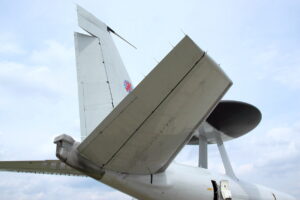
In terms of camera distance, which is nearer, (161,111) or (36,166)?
(161,111)

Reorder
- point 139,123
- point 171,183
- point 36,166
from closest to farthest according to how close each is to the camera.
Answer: point 139,123 < point 171,183 < point 36,166

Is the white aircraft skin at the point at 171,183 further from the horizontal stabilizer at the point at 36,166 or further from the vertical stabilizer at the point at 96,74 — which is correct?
the horizontal stabilizer at the point at 36,166

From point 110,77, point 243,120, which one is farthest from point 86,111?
point 243,120

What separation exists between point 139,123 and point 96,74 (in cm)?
316

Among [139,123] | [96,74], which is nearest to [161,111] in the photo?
[139,123]

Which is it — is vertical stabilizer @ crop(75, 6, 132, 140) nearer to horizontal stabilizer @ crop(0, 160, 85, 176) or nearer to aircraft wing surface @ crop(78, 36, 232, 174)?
horizontal stabilizer @ crop(0, 160, 85, 176)

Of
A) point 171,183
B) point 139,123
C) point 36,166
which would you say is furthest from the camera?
point 36,166

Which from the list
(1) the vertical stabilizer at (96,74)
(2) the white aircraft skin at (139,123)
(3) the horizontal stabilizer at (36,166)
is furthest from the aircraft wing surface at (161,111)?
(3) the horizontal stabilizer at (36,166)

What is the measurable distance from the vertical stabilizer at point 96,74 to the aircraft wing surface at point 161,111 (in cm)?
185

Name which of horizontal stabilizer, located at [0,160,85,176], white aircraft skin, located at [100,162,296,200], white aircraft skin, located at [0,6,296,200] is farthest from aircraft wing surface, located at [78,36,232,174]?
horizontal stabilizer, located at [0,160,85,176]

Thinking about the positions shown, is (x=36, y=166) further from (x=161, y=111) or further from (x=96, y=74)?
(x=161, y=111)

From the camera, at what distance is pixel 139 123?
13.0 feet

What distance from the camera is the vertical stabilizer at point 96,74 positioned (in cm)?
632

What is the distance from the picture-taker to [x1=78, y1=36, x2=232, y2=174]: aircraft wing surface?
3602 mm
